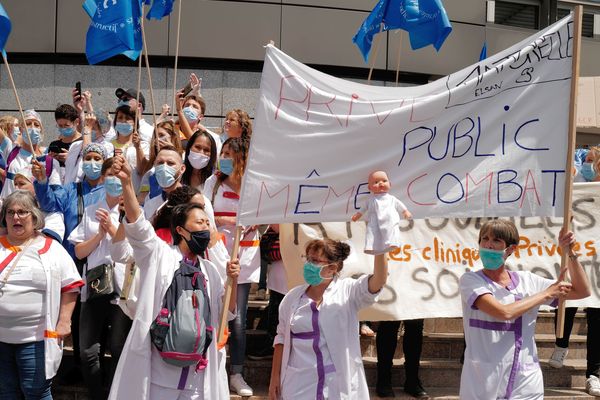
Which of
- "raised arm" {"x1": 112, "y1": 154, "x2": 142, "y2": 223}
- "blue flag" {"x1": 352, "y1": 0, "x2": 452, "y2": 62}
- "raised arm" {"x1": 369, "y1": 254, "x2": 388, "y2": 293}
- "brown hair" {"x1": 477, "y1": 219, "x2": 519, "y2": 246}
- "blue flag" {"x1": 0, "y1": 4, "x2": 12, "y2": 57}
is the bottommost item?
"raised arm" {"x1": 369, "y1": 254, "x2": 388, "y2": 293}

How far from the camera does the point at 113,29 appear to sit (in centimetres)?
877

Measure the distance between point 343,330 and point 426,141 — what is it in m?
1.25

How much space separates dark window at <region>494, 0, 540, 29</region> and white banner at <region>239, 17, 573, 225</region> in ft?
37.3

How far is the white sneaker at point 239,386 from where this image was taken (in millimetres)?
7044

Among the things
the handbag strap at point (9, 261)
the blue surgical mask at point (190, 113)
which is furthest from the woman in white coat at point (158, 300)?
the blue surgical mask at point (190, 113)

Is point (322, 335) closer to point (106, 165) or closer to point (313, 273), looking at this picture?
point (313, 273)

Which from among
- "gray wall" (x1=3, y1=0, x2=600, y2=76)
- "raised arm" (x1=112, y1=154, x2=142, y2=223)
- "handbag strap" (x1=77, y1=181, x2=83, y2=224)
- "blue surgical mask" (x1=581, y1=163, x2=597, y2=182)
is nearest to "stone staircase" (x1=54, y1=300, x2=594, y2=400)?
"handbag strap" (x1=77, y1=181, x2=83, y2=224)

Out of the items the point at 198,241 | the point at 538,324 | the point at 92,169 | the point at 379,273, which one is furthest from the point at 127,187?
the point at 538,324

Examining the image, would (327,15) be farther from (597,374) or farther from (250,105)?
(597,374)

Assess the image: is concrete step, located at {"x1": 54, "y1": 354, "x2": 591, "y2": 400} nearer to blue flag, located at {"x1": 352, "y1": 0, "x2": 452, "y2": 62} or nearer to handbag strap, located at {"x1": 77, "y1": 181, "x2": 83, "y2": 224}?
handbag strap, located at {"x1": 77, "y1": 181, "x2": 83, "y2": 224}

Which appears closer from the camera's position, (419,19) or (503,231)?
(503,231)

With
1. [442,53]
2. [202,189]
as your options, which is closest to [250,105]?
[442,53]

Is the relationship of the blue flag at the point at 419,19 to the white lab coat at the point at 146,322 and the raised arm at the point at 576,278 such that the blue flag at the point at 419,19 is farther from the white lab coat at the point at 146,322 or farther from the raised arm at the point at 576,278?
the white lab coat at the point at 146,322

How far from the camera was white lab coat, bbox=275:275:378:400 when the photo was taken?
18.2 feet
